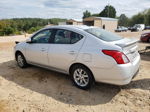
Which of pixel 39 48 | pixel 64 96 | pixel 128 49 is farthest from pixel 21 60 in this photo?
pixel 128 49

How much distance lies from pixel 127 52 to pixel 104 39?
2.03 feet

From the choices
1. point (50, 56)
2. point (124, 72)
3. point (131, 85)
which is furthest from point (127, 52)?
point (50, 56)

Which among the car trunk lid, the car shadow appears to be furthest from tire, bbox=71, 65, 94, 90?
the car trunk lid

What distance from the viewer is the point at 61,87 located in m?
3.84

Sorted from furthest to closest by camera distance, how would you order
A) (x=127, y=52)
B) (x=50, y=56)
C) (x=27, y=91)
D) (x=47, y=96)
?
(x=50, y=56), (x=27, y=91), (x=47, y=96), (x=127, y=52)

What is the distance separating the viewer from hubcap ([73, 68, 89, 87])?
3516 mm

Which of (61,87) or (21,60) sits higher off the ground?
(21,60)

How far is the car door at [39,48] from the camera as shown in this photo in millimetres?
4223

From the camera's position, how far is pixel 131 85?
152 inches

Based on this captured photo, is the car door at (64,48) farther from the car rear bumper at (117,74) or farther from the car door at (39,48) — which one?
the car rear bumper at (117,74)

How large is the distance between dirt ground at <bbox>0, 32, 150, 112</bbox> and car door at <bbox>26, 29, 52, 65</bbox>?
57 cm

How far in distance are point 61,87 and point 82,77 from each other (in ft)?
2.23

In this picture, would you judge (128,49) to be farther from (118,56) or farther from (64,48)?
(64,48)

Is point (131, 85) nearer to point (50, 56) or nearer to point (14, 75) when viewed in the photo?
point (50, 56)
